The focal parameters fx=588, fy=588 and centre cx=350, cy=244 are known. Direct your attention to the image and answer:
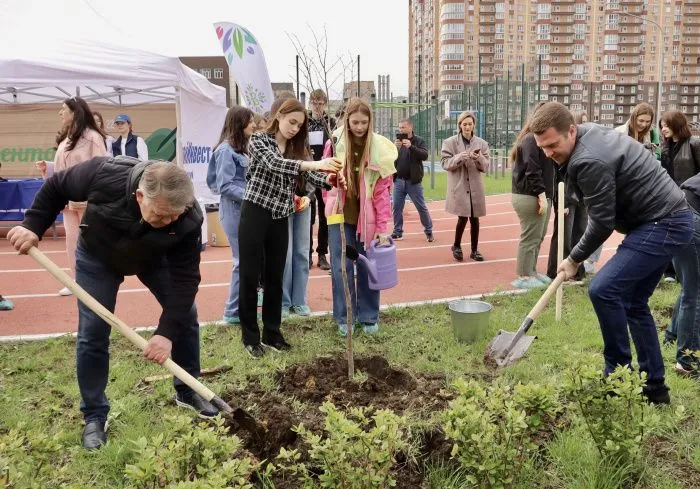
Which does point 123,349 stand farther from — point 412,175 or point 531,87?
point 531,87

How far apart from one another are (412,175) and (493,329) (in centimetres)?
493

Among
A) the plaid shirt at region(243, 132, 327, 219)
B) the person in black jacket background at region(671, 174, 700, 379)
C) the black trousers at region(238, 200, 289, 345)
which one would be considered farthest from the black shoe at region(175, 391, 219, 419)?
the person in black jacket background at region(671, 174, 700, 379)

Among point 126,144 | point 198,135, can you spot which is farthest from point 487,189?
point 126,144

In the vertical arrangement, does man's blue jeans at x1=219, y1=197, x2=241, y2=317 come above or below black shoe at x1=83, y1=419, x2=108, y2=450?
above

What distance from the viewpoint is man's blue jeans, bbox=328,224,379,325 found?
4.80 m

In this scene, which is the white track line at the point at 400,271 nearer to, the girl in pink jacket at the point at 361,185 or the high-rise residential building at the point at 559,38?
the girl in pink jacket at the point at 361,185

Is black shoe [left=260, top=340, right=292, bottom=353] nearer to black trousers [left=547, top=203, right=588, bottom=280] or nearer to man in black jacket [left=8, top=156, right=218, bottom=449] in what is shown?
man in black jacket [left=8, top=156, right=218, bottom=449]

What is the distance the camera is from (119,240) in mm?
2918

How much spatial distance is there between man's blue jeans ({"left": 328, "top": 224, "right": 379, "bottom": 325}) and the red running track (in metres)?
0.93

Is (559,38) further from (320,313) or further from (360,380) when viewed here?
(360,380)

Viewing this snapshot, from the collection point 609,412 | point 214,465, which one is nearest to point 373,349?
point 609,412

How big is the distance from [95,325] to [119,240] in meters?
0.51

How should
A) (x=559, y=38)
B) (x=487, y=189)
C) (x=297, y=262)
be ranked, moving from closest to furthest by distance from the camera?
(x=297, y=262) < (x=487, y=189) < (x=559, y=38)

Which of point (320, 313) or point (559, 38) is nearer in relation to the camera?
point (320, 313)
